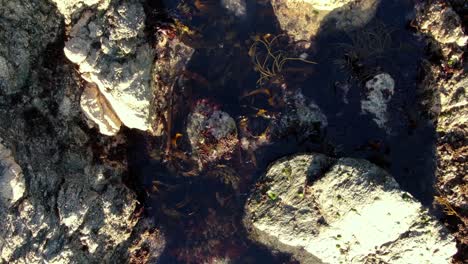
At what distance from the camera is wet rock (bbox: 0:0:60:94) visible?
16.1 ft

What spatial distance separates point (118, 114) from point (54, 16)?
1.66 metres

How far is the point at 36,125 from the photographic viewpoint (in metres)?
5.26

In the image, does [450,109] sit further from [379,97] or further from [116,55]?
[116,55]

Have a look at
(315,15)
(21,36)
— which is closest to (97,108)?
(21,36)

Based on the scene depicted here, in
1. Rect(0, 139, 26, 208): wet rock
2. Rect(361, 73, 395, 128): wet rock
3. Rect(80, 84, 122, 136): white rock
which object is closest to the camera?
Rect(0, 139, 26, 208): wet rock

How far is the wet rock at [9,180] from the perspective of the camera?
4.43m

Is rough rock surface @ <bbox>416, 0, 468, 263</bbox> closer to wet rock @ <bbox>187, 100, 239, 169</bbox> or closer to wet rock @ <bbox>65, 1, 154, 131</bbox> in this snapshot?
wet rock @ <bbox>187, 100, 239, 169</bbox>

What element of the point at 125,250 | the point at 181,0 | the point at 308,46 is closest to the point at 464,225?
the point at 308,46

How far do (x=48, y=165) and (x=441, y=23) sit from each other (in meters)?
6.70

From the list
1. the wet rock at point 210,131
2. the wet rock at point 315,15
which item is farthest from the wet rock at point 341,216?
the wet rock at point 315,15

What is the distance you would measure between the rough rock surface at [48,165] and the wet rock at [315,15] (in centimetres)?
399

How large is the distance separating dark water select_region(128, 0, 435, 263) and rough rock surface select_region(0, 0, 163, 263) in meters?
1.20

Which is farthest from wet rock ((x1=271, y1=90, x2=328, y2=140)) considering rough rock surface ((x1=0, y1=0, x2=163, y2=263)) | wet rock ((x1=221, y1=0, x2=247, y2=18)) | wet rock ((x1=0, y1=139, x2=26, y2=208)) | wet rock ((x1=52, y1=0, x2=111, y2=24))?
wet rock ((x1=0, y1=139, x2=26, y2=208))

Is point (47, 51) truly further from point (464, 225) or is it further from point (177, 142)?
point (464, 225)
